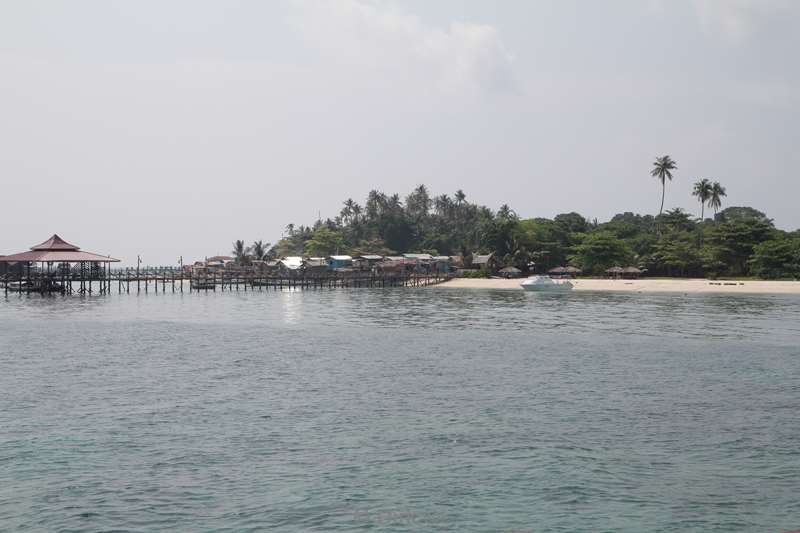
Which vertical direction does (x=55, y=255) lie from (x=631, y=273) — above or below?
above

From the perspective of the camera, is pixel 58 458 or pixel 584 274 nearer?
pixel 58 458

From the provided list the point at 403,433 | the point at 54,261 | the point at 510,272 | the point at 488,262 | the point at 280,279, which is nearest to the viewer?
the point at 403,433

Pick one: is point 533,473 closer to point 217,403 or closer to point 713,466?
point 713,466

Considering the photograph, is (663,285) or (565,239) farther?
(565,239)

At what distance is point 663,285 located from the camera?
292ft

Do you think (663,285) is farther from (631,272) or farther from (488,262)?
(488,262)

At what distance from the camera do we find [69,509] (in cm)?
1363

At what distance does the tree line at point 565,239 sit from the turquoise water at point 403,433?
5941cm

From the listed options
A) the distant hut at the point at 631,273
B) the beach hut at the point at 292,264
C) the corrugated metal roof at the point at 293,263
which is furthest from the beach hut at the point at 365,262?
the distant hut at the point at 631,273

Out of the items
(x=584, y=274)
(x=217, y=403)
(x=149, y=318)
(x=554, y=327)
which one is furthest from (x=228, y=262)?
(x=217, y=403)

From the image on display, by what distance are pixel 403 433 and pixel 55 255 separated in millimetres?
74497

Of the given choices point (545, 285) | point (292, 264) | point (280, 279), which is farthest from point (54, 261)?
point (545, 285)

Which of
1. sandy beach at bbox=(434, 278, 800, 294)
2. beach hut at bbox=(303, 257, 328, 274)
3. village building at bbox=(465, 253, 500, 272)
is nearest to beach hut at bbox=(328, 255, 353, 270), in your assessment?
beach hut at bbox=(303, 257, 328, 274)

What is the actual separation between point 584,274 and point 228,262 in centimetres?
7278
